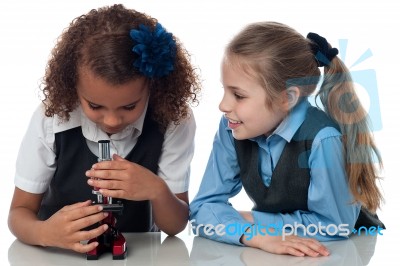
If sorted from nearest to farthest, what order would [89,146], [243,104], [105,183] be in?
[105,183] → [243,104] → [89,146]

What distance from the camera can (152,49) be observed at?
4.15 feet

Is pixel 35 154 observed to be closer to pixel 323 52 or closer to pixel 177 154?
pixel 177 154

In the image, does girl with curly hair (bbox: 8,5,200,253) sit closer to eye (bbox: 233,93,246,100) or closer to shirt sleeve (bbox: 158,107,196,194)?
shirt sleeve (bbox: 158,107,196,194)

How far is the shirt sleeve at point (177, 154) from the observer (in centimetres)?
143

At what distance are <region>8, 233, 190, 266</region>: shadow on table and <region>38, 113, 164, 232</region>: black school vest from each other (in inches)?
6.5

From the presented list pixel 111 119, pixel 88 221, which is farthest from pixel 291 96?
pixel 88 221

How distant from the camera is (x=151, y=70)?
1269 millimetres

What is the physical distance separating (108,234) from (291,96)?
42cm

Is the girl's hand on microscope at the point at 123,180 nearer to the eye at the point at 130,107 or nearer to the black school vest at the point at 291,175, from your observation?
the eye at the point at 130,107

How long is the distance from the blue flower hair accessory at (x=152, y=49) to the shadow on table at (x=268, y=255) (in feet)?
1.07

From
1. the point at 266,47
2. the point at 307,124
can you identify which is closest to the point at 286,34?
the point at 266,47

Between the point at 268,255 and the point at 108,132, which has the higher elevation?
the point at 108,132

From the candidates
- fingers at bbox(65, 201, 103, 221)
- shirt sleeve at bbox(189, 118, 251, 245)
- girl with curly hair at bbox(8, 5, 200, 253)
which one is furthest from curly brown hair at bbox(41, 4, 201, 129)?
fingers at bbox(65, 201, 103, 221)

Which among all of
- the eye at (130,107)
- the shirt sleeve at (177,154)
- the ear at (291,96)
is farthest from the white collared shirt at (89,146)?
the ear at (291,96)
